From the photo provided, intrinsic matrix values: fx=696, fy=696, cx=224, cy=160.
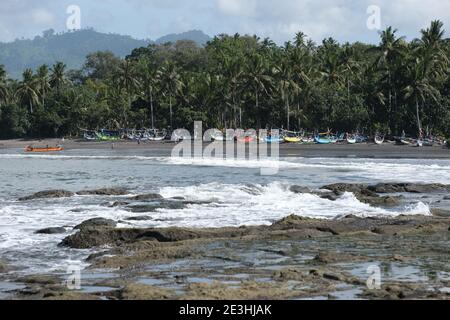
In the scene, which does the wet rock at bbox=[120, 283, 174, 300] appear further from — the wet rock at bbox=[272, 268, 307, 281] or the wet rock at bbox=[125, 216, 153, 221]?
the wet rock at bbox=[125, 216, 153, 221]

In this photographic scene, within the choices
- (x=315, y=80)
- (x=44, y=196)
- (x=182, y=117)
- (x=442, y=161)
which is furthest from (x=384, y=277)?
(x=182, y=117)

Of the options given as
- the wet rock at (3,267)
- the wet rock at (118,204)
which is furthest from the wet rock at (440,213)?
the wet rock at (3,267)

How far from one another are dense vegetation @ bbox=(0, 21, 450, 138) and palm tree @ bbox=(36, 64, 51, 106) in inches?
6.9

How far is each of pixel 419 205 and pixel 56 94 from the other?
3234 inches

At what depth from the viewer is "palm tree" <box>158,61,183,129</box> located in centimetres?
9025

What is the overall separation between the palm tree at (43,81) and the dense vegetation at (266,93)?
0.17 meters

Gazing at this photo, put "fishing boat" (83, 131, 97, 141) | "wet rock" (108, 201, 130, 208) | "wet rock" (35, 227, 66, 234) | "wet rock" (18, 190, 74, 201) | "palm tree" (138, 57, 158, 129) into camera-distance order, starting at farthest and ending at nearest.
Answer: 1. "palm tree" (138, 57, 158, 129)
2. "fishing boat" (83, 131, 97, 141)
3. "wet rock" (18, 190, 74, 201)
4. "wet rock" (108, 201, 130, 208)
5. "wet rock" (35, 227, 66, 234)

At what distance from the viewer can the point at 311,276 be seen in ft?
42.0

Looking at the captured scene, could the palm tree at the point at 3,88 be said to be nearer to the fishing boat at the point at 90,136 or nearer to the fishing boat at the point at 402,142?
the fishing boat at the point at 90,136

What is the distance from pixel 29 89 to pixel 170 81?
72.7 feet

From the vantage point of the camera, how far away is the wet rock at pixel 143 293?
1128 cm

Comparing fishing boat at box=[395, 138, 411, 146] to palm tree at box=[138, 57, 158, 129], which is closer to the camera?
fishing boat at box=[395, 138, 411, 146]

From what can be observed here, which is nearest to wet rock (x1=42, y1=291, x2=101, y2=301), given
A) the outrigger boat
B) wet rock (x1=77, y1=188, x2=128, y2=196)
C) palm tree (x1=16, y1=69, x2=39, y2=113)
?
wet rock (x1=77, y1=188, x2=128, y2=196)
